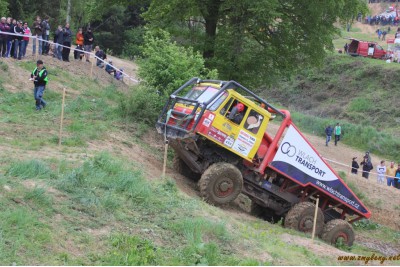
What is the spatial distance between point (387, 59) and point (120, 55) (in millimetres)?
24503

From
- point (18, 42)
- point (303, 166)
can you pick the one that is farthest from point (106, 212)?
point (18, 42)

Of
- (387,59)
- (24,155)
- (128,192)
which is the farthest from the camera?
(387,59)

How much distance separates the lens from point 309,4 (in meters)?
24.0

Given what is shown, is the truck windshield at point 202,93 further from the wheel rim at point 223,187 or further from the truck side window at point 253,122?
the wheel rim at point 223,187

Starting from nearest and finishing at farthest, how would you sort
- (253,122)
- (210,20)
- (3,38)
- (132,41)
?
(253,122), (3,38), (210,20), (132,41)

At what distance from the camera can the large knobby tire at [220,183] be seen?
15477mm

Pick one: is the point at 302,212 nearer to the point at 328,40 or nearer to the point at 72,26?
the point at 328,40

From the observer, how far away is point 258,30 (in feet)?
80.2

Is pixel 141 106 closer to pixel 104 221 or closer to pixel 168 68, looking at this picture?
pixel 168 68

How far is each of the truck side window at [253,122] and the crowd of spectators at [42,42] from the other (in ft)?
35.7

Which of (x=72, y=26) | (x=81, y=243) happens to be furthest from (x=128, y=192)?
(x=72, y=26)

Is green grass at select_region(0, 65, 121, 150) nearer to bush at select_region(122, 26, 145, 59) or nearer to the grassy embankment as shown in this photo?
the grassy embankment

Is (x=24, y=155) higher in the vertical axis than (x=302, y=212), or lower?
higher

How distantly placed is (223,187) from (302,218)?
255 cm
